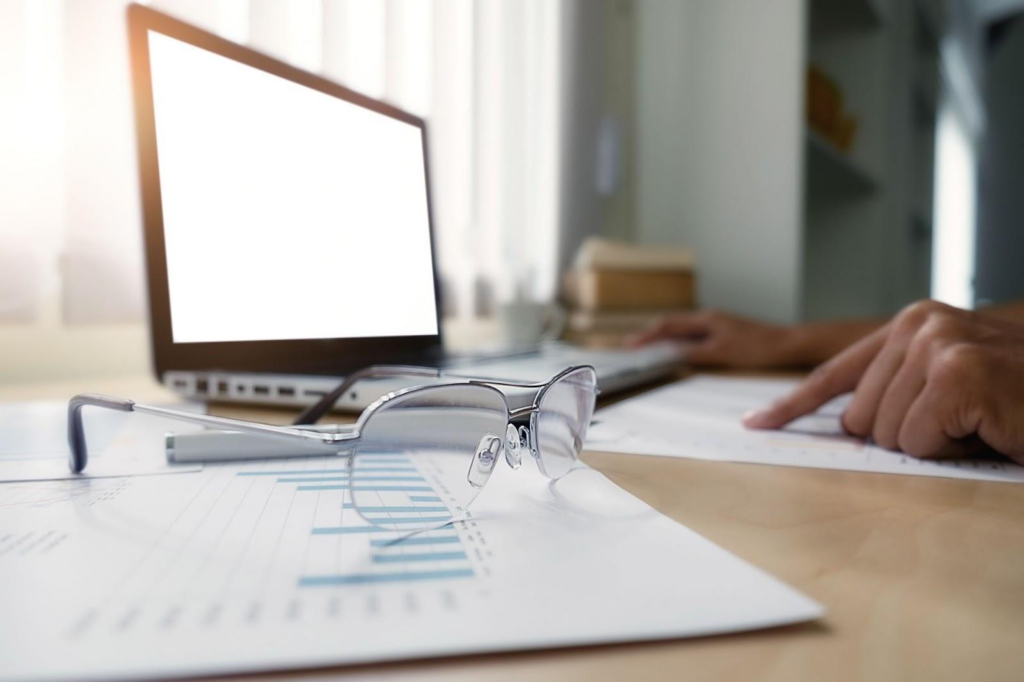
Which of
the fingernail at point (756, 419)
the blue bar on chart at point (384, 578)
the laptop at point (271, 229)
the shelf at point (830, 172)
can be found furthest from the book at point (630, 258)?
the blue bar on chart at point (384, 578)

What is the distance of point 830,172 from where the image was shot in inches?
75.2

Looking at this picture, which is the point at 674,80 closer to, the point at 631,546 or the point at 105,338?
the point at 105,338

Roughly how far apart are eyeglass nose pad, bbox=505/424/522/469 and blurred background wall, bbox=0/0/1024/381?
2.06 feet

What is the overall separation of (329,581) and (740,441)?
346 mm

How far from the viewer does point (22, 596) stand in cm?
22

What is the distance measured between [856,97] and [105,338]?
6.64ft

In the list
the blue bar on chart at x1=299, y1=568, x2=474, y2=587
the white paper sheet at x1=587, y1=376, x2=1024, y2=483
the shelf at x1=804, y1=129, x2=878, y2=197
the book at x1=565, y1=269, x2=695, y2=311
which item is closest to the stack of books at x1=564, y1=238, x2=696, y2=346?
the book at x1=565, y1=269, x2=695, y2=311

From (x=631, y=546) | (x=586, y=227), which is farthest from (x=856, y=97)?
(x=631, y=546)

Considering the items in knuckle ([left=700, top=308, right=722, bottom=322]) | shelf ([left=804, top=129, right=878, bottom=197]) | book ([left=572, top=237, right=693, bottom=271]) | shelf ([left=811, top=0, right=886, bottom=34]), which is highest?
shelf ([left=811, top=0, right=886, bottom=34])

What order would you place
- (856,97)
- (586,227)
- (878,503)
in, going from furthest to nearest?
1. (856,97)
2. (586,227)
3. (878,503)

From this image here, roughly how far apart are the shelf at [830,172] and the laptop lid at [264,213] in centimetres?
121

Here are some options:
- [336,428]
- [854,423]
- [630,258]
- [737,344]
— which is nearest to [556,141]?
[630,258]

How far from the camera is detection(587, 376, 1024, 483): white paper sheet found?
1.41 ft

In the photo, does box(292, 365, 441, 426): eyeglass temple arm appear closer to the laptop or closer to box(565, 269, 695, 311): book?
the laptop
